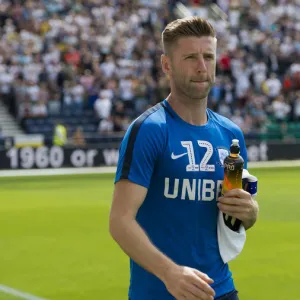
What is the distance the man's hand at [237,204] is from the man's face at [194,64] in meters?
0.50

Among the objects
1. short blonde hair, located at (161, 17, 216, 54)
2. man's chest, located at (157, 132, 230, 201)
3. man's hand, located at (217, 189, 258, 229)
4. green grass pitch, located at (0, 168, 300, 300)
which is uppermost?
short blonde hair, located at (161, 17, 216, 54)

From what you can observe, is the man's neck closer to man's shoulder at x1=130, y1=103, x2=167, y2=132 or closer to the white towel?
man's shoulder at x1=130, y1=103, x2=167, y2=132

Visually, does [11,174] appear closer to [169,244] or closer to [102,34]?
[102,34]

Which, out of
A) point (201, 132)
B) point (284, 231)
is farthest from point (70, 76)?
point (201, 132)

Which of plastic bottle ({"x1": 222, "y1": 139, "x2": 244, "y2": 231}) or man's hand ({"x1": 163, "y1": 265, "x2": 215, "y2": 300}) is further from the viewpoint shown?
plastic bottle ({"x1": 222, "y1": 139, "x2": 244, "y2": 231})

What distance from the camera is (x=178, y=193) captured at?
3.85 m

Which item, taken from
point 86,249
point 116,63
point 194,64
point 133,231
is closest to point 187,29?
point 194,64

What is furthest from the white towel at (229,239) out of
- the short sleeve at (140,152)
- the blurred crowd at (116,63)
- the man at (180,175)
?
the blurred crowd at (116,63)

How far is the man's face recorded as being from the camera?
12.4 ft

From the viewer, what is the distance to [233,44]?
32938 mm

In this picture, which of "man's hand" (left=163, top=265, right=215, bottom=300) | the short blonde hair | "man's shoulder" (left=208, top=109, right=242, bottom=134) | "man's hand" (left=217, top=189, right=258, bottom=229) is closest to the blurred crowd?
"man's shoulder" (left=208, top=109, right=242, bottom=134)

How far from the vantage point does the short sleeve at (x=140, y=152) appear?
12.1 ft

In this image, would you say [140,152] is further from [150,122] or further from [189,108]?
[189,108]

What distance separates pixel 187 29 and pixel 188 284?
123 cm
